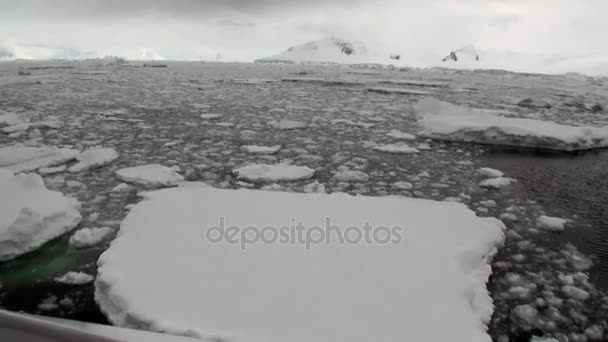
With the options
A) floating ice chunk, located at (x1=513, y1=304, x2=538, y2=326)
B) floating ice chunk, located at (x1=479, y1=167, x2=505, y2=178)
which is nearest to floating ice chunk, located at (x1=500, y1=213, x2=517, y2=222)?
floating ice chunk, located at (x1=479, y1=167, x2=505, y2=178)

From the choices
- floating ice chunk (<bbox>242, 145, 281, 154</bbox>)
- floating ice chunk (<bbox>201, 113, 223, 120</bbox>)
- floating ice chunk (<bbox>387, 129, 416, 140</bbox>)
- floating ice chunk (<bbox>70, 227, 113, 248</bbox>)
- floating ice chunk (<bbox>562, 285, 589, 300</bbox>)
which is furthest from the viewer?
floating ice chunk (<bbox>201, 113, 223, 120</bbox>)

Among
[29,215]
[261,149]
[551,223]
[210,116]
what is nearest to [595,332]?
[551,223]

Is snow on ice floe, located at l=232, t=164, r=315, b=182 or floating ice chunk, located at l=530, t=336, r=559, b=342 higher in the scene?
snow on ice floe, located at l=232, t=164, r=315, b=182

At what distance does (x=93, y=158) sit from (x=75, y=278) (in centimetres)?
A: 194

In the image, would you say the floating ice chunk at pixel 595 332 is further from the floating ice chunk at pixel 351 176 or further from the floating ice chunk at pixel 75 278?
the floating ice chunk at pixel 75 278

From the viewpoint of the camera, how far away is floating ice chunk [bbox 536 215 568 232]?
2449 mm

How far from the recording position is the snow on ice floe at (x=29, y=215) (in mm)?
1998

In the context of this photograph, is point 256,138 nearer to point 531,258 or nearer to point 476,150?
point 476,150

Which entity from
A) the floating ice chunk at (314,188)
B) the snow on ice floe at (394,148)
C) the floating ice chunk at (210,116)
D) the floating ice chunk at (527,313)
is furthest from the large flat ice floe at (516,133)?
the floating ice chunk at (527,313)

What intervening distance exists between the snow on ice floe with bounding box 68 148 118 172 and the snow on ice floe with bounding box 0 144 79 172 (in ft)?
0.46

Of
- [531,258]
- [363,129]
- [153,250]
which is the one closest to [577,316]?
[531,258]

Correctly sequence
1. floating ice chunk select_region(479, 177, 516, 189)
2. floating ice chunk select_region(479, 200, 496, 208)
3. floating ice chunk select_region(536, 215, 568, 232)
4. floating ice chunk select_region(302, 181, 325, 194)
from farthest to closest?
1. floating ice chunk select_region(479, 177, 516, 189)
2. floating ice chunk select_region(302, 181, 325, 194)
3. floating ice chunk select_region(479, 200, 496, 208)
4. floating ice chunk select_region(536, 215, 568, 232)

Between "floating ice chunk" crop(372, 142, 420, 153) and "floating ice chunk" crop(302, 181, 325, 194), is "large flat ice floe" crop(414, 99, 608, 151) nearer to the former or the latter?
"floating ice chunk" crop(372, 142, 420, 153)

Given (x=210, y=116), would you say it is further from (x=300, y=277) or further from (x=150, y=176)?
(x=300, y=277)
